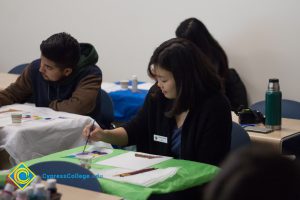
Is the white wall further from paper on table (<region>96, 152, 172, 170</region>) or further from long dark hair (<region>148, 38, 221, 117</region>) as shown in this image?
paper on table (<region>96, 152, 172, 170</region>)

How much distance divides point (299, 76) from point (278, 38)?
365 millimetres

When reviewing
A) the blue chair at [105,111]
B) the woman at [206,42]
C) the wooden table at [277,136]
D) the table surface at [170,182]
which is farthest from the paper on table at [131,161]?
the woman at [206,42]

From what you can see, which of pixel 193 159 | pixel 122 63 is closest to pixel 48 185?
pixel 193 159

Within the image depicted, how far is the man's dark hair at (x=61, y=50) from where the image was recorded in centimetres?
314

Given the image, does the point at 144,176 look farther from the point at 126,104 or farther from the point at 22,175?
the point at 126,104

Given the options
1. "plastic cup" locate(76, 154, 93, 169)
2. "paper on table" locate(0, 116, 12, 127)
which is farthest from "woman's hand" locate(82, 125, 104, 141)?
"paper on table" locate(0, 116, 12, 127)

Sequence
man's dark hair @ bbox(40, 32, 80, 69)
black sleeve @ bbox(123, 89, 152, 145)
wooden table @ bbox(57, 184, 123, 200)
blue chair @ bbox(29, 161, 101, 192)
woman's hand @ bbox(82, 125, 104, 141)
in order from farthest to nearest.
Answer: man's dark hair @ bbox(40, 32, 80, 69), black sleeve @ bbox(123, 89, 152, 145), woman's hand @ bbox(82, 125, 104, 141), blue chair @ bbox(29, 161, 101, 192), wooden table @ bbox(57, 184, 123, 200)

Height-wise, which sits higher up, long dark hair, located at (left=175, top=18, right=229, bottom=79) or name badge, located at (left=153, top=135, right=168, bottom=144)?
long dark hair, located at (left=175, top=18, right=229, bottom=79)

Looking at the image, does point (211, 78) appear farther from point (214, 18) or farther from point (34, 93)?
point (214, 18)

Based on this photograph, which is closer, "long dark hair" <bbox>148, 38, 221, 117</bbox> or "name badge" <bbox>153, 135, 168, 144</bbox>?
"long dark hair" <bbox>148, 38, 221, 117</bbox>

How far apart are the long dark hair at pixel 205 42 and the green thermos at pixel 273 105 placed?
110cm

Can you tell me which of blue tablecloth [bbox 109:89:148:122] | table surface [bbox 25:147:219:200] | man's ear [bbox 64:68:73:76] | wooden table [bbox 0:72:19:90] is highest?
man's ear [bbox 64:68:73:76]

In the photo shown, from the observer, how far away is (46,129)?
2.76 meters

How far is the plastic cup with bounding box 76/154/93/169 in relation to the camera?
2.09 m
